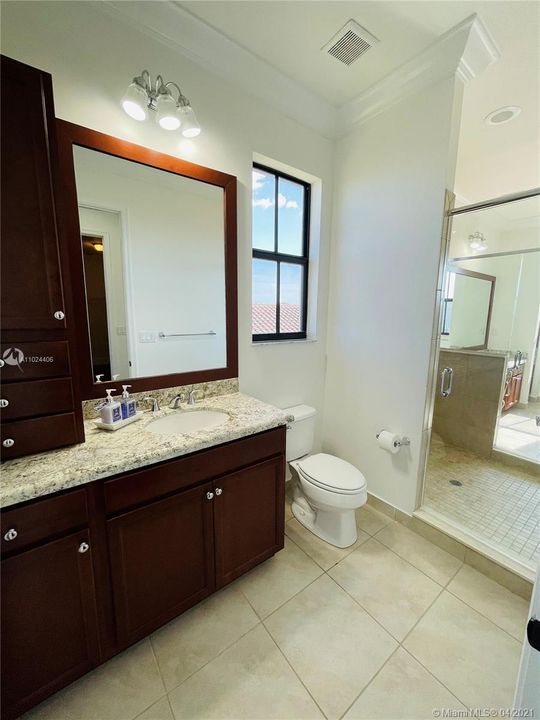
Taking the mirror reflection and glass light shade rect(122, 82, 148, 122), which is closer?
glass light shade rect(122, 82, 148, 122)

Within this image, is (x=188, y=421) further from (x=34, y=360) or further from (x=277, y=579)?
(x=277, y=579)

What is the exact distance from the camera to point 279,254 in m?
2.09

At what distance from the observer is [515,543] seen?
166cm

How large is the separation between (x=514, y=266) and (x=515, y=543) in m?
2.74

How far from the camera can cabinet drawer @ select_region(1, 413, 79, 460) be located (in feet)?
3.10

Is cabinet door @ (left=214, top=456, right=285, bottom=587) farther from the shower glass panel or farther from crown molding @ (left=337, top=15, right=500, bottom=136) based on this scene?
crown molding @ (left=337, top=15, right=500, bottom=136)

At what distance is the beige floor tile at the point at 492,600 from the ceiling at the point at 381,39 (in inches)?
107

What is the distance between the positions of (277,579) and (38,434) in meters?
1.36

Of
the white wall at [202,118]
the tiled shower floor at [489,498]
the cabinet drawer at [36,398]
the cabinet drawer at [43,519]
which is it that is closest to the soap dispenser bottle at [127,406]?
the cabinet drawer at [36,398]

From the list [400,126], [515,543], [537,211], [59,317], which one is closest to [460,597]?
[515,543]

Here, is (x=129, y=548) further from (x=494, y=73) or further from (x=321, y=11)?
(x=494, y=73)

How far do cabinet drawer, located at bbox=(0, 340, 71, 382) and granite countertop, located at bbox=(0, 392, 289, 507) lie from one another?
29cm


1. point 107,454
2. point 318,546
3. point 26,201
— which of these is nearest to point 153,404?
point 107,454

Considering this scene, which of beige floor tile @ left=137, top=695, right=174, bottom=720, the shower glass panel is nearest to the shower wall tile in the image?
the shower glass panel
